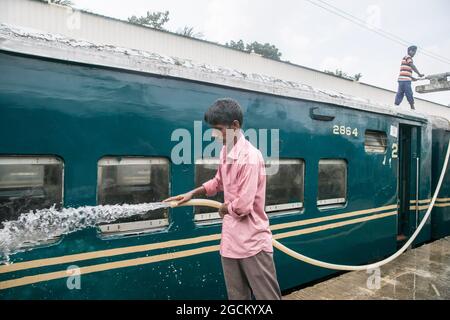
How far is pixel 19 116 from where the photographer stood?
2176 mm

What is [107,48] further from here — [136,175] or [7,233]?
[7,233]

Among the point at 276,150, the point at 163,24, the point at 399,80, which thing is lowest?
the point at 276,150

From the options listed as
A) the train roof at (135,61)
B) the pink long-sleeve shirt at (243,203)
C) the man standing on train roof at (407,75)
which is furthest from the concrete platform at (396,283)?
the man standing on train roof at (407,75)

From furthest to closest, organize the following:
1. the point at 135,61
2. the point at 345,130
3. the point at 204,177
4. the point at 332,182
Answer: the point at 345,130 → the point at 332,182 → the point at 204,177 → the point at 135,61

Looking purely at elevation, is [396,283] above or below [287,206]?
below

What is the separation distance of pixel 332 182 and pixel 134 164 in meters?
2.73

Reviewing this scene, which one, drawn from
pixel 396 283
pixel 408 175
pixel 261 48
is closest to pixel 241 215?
pixel 396 283

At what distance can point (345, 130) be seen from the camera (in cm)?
462

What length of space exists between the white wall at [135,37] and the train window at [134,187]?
4.28 m

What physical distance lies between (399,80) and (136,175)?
7571 mm

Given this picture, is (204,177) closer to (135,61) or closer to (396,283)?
(135,61)

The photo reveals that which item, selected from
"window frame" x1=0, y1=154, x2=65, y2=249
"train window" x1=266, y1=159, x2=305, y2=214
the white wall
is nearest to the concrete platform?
"train window" x1=266, y1=159, x2=305, y2=214

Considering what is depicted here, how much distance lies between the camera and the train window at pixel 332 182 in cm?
436
